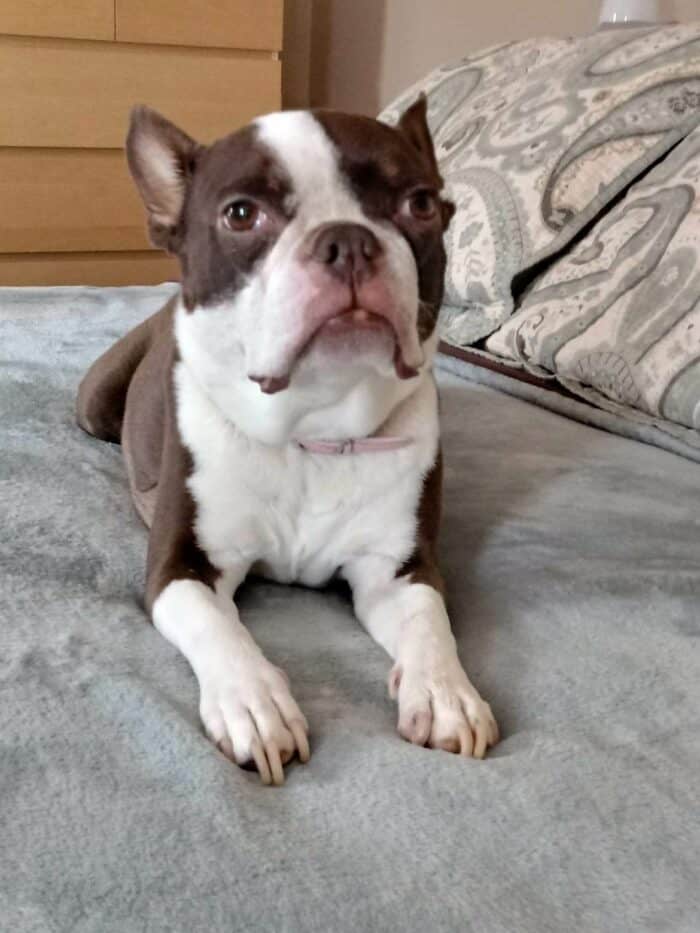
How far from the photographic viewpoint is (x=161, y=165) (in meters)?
1.31

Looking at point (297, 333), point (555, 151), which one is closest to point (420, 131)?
point (297, 333)

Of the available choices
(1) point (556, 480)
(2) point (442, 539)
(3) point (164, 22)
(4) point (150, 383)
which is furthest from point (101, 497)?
(3) point (164, 22)

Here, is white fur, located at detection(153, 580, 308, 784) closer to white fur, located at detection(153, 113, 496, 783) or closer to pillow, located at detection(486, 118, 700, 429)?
white fur, located at detection(153, 113, 496, 783)

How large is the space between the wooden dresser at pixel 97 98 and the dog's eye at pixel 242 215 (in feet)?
8.45

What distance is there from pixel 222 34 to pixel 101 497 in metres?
2.76

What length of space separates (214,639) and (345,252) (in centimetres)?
40

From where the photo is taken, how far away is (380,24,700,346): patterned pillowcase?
2107mm

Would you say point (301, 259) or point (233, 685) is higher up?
point (301, 259)

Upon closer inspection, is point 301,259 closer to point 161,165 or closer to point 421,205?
point 421,205

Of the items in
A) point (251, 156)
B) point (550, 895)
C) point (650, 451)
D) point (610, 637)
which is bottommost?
point (650, 451)

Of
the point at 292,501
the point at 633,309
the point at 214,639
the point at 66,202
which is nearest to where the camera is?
the point at 214,639

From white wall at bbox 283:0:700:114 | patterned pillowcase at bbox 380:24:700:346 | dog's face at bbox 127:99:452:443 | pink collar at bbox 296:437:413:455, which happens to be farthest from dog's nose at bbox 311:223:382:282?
white wall at bbox 283:0:700:114

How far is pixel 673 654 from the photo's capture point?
3.58 feet

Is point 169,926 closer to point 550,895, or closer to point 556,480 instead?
point 550,895
